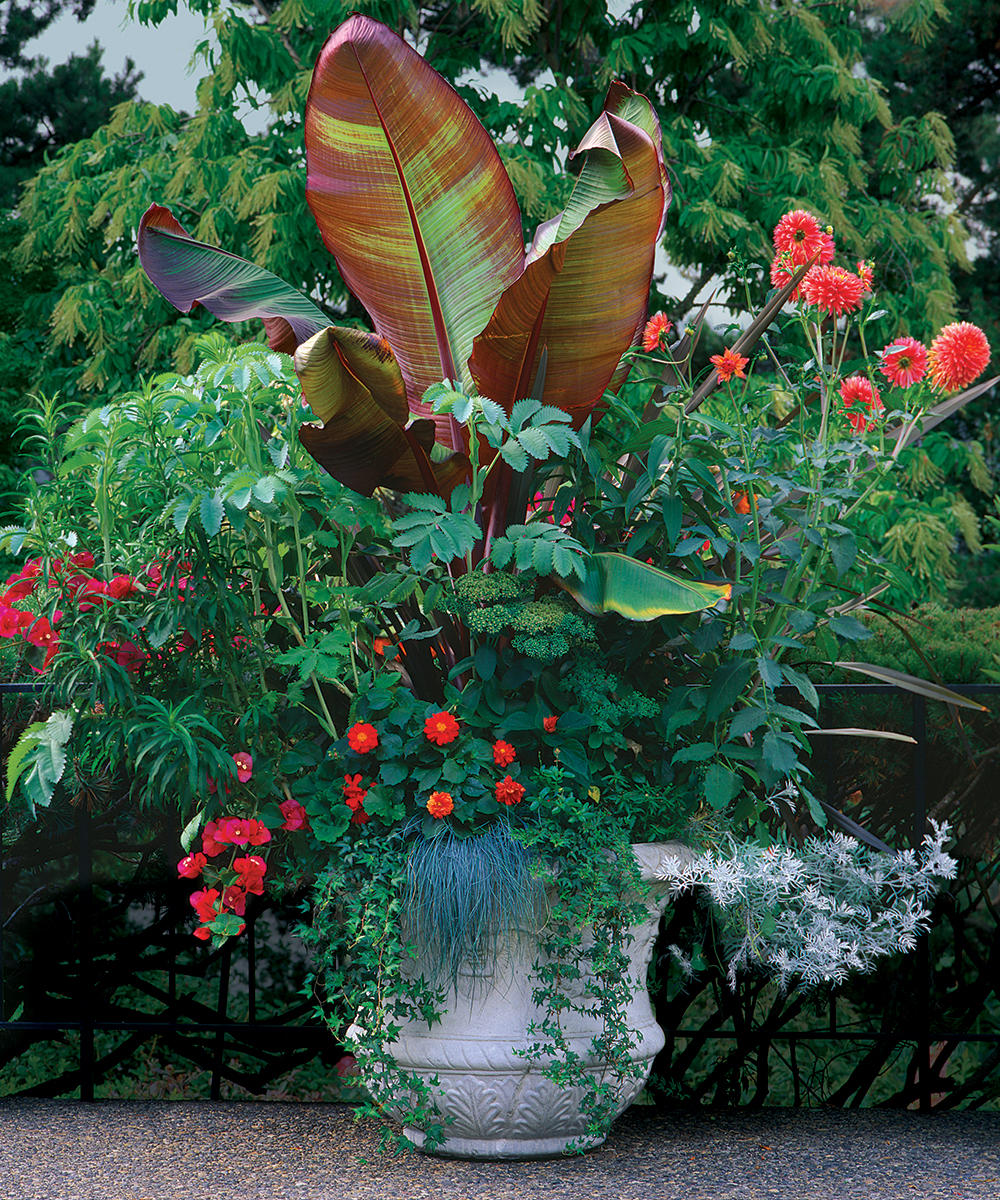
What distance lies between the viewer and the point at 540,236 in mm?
2996

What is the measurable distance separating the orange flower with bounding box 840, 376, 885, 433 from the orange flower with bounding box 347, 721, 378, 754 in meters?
1.45

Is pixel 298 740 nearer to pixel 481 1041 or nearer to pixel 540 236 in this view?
pixel 481 1041

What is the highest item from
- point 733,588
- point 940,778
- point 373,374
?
point 373,374

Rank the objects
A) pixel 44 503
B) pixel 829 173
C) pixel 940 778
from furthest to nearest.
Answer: pixel 829 173 < pixel 940 778 < pixel 44 503

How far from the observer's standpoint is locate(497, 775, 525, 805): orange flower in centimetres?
249

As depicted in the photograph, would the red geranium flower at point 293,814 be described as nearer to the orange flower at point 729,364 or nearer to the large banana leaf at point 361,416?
the large banana leaf at point 361,416

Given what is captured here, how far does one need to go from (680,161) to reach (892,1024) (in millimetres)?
7607

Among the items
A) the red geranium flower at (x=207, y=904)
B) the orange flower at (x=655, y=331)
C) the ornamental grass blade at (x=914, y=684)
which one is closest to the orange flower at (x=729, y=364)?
the orange flower at (x=655, y=331)

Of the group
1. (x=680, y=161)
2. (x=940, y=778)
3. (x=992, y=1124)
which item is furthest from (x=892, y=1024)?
(x=680, y=161)

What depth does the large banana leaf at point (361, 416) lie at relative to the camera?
8.16 feet

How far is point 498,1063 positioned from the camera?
246cm

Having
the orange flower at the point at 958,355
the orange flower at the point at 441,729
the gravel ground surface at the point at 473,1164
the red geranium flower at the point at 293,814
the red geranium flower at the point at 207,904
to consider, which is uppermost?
the orange flower at the point at 958,355

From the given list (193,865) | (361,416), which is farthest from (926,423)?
(193,865)

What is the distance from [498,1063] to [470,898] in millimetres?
379
